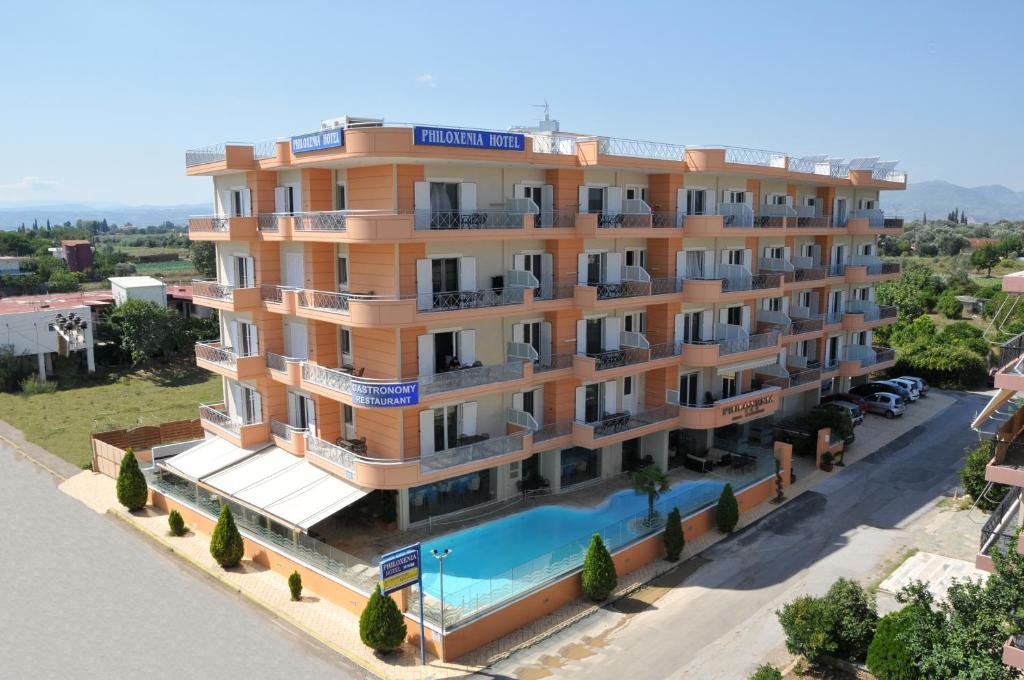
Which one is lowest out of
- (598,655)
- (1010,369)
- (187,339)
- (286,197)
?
(598,655)

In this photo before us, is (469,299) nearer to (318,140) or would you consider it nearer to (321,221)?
(321,221)

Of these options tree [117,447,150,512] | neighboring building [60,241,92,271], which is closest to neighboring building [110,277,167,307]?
tree [117,447,150,512]

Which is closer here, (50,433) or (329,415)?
(329,415)

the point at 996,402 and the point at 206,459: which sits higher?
the point at 996,402

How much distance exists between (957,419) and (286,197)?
134 ft

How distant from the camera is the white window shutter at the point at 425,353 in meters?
26.5

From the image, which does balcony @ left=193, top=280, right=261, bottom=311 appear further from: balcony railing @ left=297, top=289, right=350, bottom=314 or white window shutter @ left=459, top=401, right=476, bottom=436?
white window shutter @ left=459, top=401, right=476, bottom=436

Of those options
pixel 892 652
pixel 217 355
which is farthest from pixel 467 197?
pixel 892 652

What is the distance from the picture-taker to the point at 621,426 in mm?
31531

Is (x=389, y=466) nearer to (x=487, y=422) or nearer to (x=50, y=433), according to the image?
(x=487, y=422)

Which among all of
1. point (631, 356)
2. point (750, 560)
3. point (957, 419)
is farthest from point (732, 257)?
point (957, 419)

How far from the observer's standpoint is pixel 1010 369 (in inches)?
629

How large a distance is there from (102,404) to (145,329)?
901 centimetres

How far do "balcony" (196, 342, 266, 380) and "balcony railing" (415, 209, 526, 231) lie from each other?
33.5 ft
